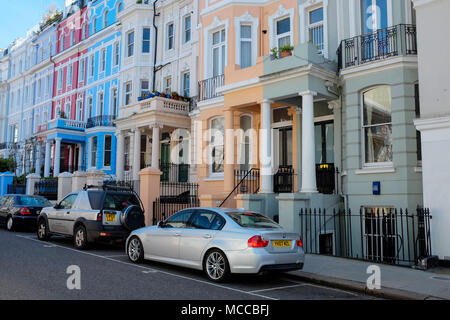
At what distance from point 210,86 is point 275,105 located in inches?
138

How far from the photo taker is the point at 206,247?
820cm

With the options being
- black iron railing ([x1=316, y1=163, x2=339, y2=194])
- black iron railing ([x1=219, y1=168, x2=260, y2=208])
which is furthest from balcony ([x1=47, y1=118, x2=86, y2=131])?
black iron railing ([x1=316, y1=163, x2=339, y2=194])

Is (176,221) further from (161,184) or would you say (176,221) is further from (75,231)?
(161,184)

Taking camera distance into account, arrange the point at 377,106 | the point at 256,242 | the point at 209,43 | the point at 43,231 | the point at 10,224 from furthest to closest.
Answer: the point at 209,43 → the point at 10,224 → the point at 43,231 → the point at 377,106 → the point at 256,242

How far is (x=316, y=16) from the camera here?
15531mm

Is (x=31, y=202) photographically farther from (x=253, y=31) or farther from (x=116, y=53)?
(x=116, y=53)

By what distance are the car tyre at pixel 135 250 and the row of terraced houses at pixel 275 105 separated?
4.03 meters

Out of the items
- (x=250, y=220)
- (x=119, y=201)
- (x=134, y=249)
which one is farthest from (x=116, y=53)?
(x=250, y=220)

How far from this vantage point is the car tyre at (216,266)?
7.78 m

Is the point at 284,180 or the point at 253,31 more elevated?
the point at 253,31

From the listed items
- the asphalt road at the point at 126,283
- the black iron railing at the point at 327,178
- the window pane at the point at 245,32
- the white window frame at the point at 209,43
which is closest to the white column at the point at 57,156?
the white window frame at the point at 209,43
